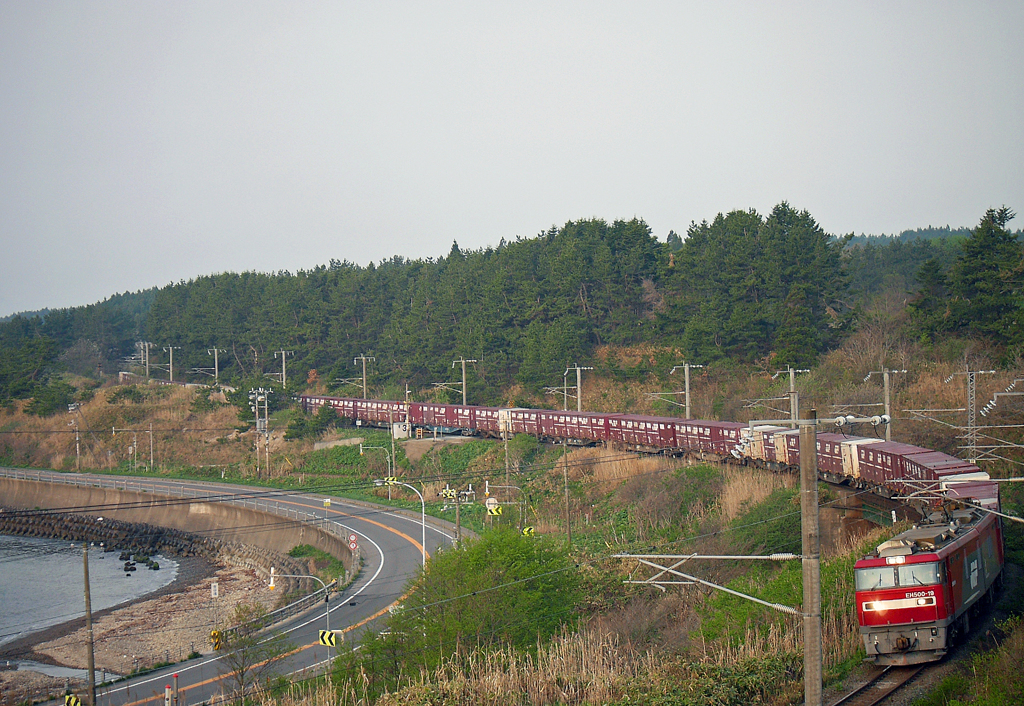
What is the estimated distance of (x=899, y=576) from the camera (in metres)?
17.0

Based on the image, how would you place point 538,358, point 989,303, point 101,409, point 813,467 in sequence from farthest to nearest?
point 101,409, point 538,358, point 989,303, point 813,467

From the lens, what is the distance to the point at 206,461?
78.7 m

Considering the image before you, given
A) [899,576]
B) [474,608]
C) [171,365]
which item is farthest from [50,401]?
[899,576]

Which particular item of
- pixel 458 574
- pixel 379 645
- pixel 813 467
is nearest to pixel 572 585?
pixel 458 574

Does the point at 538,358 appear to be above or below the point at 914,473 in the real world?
above

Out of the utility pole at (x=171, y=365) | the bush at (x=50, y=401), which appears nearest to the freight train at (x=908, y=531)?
the bush at (x=50, y=401)

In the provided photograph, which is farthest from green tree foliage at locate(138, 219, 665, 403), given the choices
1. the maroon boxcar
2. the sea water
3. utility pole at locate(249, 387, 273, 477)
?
the sea water

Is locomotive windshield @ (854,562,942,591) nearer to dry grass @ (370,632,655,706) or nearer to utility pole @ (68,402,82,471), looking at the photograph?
dry grass @ (370,632,655,706)

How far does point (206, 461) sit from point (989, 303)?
6574 cm

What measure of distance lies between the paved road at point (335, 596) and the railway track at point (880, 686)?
13847 mm

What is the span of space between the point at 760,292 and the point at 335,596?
4176cm

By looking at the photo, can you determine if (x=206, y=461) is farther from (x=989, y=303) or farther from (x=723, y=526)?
(x=989, y=303)

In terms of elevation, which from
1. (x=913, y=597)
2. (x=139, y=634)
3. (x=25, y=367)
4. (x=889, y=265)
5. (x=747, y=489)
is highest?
(x=889, y=265)

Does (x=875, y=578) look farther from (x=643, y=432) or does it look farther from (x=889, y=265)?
(x=889, y=265)
